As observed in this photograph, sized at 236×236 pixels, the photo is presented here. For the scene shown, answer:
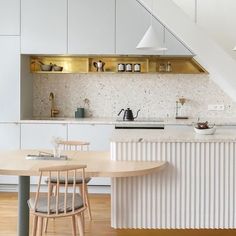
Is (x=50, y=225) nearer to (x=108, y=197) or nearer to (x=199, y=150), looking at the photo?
(x=108, y=197)

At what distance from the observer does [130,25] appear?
5.80 m

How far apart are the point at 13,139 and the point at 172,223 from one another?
8.88 ft

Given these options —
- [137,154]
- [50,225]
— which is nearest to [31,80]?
[50,225]

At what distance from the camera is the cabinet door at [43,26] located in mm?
5812

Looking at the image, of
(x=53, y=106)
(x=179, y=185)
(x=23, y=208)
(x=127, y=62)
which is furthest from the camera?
(x=53, y=106)

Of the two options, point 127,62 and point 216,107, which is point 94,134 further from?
point 216,107

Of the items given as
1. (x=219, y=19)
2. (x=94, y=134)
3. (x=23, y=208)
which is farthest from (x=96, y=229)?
(x=219, y=19)

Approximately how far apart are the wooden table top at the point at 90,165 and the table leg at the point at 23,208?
0.20 meters

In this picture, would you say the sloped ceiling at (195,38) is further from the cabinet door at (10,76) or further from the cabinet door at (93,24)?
the cabinet door at (10,76)

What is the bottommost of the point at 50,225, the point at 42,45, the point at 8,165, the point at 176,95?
the point at 50,225

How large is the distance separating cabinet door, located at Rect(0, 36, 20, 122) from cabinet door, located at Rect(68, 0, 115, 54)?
75 centimetres

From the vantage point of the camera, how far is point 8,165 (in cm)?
346

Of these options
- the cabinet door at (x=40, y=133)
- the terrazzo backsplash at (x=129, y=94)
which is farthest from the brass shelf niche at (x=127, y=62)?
the cabinet door at (x=40, y=133)

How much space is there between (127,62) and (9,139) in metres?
1.93
